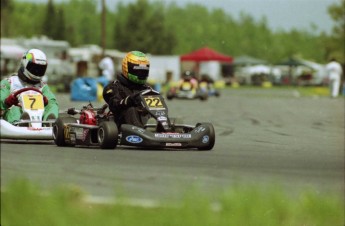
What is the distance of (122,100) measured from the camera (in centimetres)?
367

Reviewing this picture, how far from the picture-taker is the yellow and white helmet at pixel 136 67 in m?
3.66

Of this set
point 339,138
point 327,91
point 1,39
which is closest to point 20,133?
point 1,39

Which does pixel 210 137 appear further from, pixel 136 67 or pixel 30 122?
pixel 30 122

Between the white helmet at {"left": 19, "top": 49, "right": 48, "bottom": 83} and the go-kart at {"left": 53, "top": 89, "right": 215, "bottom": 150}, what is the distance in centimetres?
16

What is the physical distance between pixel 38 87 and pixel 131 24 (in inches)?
30.6

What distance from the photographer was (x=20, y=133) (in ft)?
12.0

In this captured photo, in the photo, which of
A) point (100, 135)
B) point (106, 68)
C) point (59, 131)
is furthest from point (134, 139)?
point (106, 68)

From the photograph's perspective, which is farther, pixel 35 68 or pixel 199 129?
pixel 199 129

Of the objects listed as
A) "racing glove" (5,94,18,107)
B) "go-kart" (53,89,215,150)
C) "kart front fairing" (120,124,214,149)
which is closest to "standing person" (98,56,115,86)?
"go-kart" (53,89,215,150)

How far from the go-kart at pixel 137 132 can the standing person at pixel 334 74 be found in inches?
94.5

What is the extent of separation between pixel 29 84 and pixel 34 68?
7cm

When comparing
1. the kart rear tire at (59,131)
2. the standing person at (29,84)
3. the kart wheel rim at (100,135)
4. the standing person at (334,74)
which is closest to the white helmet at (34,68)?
the standing person at (29,84)

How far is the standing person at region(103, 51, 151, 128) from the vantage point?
3662 millimetres

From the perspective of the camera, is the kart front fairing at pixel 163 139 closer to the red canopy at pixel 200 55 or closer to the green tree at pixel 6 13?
the green tree at pixel 6 13
